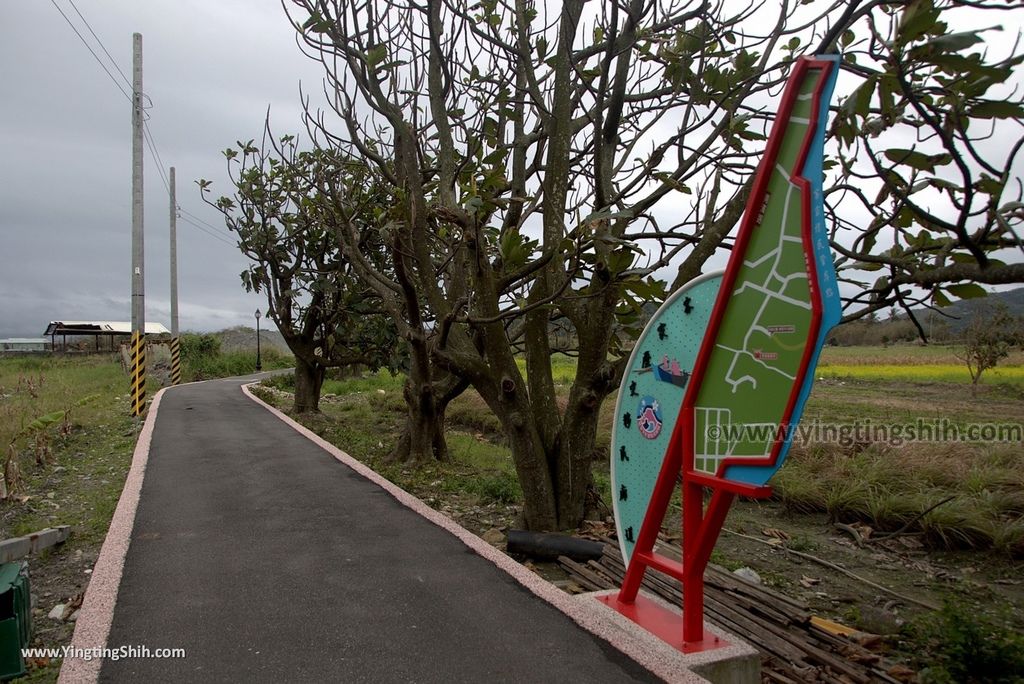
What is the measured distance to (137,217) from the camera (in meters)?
14.7

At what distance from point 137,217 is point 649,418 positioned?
13933 mm

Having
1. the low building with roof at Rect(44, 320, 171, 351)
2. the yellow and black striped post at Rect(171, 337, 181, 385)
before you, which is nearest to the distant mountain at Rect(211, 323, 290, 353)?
the low building with roof at Rect(44, 320, 171, 351)

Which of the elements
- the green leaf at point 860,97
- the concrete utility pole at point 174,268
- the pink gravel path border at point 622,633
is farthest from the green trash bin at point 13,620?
the concrete utility pole at point 174,268

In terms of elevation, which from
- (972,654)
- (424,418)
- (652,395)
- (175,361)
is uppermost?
(175,361)

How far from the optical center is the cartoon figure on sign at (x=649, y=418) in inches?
157

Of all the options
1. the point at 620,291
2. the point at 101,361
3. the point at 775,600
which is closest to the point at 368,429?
the point at 620,291

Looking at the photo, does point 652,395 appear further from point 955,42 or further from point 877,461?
point 877,461

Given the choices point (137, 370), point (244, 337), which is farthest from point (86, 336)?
point (137, 370)

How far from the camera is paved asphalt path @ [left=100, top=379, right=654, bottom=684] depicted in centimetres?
361

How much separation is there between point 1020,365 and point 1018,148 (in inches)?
1287

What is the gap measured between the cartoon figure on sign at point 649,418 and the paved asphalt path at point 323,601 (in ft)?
3.89

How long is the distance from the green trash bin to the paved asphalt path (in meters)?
0.41

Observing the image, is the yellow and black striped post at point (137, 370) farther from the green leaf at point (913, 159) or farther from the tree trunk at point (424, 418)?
the green leaf at point (913, 159)

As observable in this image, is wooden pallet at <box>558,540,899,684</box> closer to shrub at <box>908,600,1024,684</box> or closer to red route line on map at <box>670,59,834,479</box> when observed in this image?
shrub at <box>908,600,1024,684</box>
